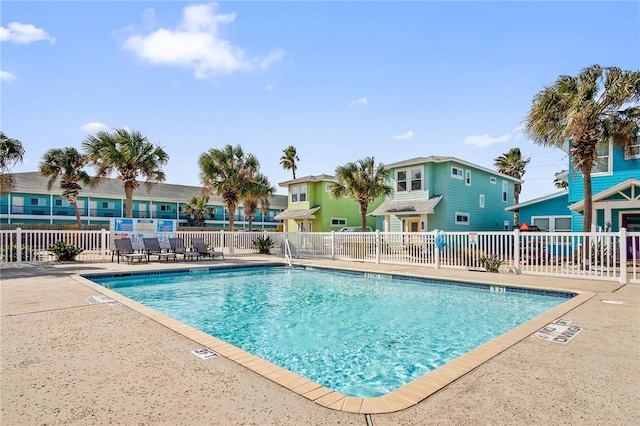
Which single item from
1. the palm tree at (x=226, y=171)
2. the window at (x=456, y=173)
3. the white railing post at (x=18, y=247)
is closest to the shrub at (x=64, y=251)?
the white railing post at (x=18, y=247)

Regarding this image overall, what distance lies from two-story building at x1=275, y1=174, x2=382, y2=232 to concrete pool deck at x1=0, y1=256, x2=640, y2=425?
80.6 ft

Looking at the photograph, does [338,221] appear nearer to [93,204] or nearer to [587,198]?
[587,198]

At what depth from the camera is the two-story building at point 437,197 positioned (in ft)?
73.9

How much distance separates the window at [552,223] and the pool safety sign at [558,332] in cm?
1737

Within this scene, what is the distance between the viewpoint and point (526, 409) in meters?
2.76

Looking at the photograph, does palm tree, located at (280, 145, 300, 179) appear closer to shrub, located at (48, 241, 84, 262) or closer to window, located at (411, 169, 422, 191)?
window, located at (411, 169, 422, 191)

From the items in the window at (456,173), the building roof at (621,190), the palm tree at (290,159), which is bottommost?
the building roof at (621,190)

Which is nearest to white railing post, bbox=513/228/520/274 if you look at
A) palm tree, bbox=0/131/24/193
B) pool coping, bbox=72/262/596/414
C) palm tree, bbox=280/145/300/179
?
pool coping, bbox=72/262/596/414

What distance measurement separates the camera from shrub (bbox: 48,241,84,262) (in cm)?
1452

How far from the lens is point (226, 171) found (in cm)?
2269

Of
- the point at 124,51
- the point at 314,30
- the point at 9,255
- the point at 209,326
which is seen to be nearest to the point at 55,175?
the point at 9,255

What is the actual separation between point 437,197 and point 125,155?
732 inches

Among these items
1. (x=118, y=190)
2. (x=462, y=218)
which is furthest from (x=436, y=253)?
(x=118, y=190)

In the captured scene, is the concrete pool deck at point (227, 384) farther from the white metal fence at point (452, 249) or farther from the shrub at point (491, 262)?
the shrub at point (491, 262)
